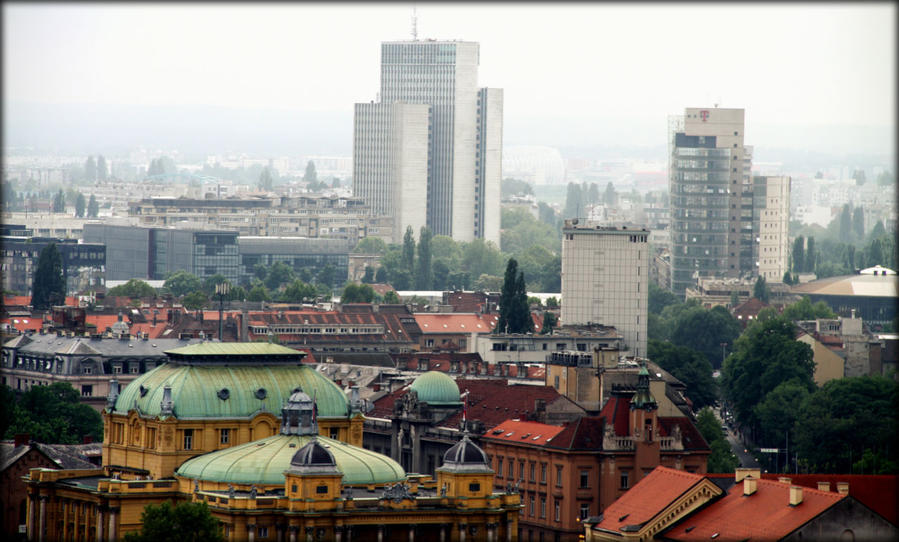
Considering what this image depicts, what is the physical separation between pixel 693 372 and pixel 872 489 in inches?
3475

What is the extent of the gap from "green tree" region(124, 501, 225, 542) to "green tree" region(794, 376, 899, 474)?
158 feet

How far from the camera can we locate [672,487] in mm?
109062

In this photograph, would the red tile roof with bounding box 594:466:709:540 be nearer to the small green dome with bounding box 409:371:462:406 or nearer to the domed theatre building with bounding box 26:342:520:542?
the domed theatre building with bounding box 26:342:520:542

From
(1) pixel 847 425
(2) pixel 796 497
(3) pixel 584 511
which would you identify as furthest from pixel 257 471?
(1) pixel 847 425

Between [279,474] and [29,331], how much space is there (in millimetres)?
86321

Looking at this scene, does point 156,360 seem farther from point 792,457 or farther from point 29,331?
point 792,457

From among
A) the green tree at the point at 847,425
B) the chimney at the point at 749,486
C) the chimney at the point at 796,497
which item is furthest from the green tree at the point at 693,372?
the chimney at the point at 796,497

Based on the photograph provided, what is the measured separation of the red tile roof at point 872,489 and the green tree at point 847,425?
1185 inches

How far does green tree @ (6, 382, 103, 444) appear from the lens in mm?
144000

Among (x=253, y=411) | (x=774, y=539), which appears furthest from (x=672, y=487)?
(x=253, y=411)

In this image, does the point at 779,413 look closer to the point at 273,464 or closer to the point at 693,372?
the point at 693,372

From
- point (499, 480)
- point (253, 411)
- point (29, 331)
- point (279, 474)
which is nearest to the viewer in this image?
point (279, 474)

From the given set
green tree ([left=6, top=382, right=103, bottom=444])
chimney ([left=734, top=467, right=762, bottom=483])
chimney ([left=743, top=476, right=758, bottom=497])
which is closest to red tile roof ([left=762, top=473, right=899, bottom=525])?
chimney ([left=734, top=467, right=762, bottom=483])

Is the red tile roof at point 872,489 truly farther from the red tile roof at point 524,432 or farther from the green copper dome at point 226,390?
the red tile roof at point 524,432
